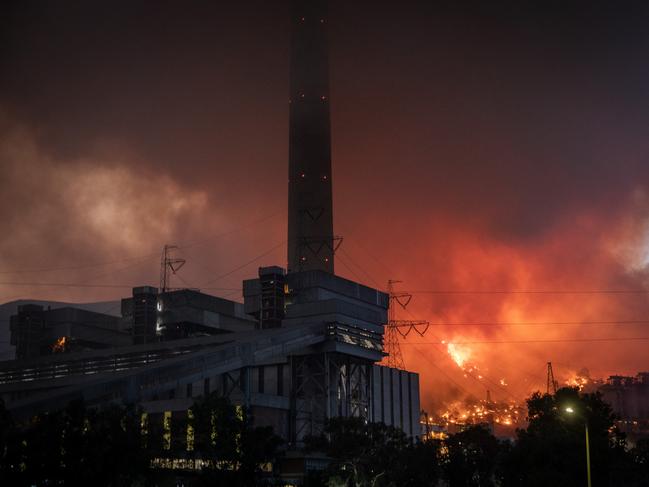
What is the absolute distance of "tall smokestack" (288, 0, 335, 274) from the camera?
157250mm

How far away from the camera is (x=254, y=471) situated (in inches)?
3115

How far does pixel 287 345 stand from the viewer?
4210 inches

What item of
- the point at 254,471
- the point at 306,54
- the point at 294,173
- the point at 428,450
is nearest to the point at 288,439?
the point at 428,450

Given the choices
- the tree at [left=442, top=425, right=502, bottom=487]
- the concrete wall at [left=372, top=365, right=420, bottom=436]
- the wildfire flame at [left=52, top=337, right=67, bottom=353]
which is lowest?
the tree at [left=442, top=425, right=502, bottom=487]

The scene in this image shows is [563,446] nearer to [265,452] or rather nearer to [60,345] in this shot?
[265,452]

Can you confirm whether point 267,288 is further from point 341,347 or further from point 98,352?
point 98,352

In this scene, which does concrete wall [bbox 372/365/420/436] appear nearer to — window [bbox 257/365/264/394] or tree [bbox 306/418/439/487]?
window [bbox 257/365/264/394]

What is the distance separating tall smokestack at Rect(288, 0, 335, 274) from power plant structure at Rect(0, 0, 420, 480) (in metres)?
0.24

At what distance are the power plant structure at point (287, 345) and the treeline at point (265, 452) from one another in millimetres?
6453

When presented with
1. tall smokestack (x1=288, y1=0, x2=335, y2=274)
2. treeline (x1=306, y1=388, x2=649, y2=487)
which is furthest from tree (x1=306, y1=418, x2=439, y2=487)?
tall smokestack (x1=288, y1=0, x2=335, y2=274)

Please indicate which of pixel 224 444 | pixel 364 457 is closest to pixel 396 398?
pixel 364 457

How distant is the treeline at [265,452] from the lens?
203 ft

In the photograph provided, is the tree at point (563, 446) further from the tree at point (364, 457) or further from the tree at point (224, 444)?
the tree at point (224, 444)

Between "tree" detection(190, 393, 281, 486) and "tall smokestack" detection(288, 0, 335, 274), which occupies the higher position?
"tall smokestack" detection(288, 0, 335, 274)
